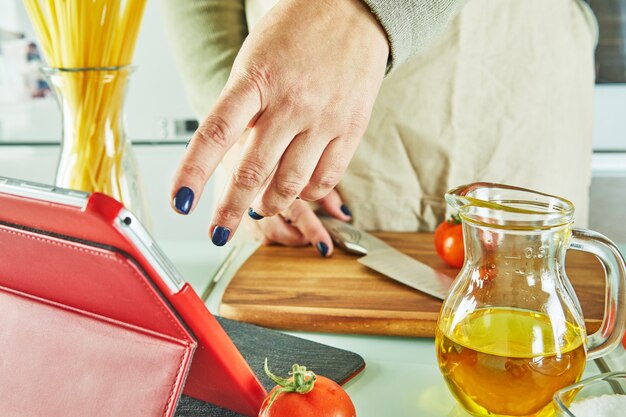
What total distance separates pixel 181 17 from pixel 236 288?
0.53m

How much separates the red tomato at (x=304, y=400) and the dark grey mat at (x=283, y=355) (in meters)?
0.11

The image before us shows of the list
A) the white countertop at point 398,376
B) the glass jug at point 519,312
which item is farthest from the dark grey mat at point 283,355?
the glass jug at point 519,312

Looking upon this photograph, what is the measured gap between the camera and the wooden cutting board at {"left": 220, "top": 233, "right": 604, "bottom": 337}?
84 cm

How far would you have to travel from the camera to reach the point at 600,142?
168cm

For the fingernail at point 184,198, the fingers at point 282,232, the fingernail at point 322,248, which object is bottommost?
the fingers at point 282,232

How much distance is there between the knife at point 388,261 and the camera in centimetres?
92

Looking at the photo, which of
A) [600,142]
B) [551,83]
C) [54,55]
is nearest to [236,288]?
[54,55]

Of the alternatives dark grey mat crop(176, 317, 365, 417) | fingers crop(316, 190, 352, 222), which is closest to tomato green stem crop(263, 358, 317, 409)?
dark grey mat crop(176, 317, 365, 417)

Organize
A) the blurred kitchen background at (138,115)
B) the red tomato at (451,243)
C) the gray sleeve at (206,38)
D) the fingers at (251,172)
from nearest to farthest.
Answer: the fingers at (251,172)
the red tomato at (451,243)
the gray sleeve at (206,38)
the blurred kitchen background at (138,115)

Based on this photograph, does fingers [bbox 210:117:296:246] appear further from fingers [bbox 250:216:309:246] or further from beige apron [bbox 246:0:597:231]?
beige apron [bbox 246:0:597:231]

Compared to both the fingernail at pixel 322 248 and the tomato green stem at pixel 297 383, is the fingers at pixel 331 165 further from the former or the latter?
the fingernail at pixel 322 248

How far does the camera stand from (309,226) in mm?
1087

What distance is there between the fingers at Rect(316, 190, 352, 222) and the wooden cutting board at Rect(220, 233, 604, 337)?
0.17 m

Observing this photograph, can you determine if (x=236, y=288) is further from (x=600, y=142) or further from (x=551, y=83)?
(x=600, y=142)
